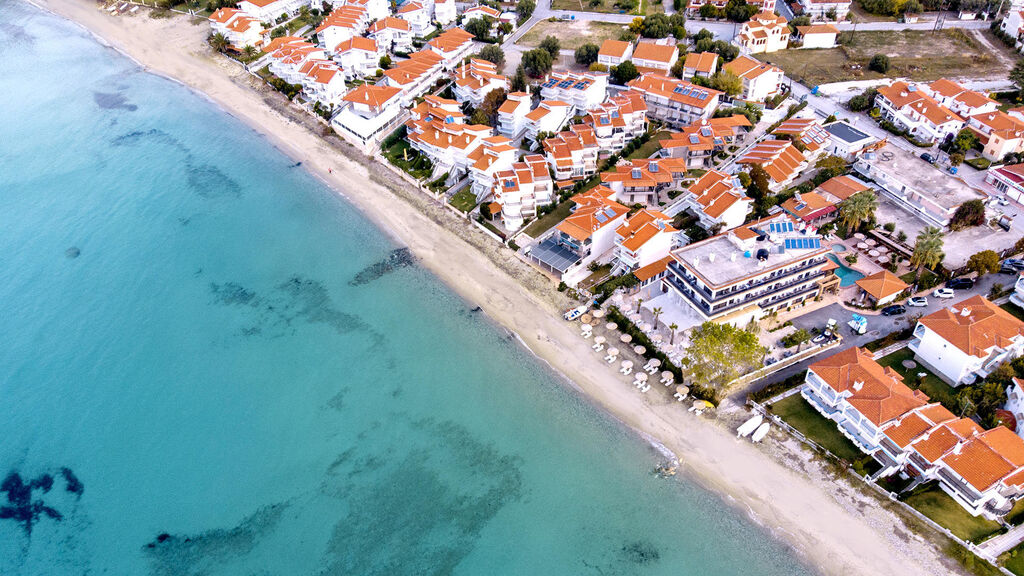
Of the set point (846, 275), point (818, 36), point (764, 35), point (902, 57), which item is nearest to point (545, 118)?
point (846, 275)

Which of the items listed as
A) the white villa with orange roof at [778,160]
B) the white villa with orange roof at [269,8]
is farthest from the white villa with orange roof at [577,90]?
the white villa with orange roof at [269,8]

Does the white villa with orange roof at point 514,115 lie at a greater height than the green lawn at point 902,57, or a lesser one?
lesser

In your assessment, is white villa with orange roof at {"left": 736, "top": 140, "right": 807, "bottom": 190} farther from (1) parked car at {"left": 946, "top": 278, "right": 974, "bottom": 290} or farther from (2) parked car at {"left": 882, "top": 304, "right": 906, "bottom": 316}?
(2) parked car at {"left": 882, "top": 304, "right": 906, "bottom": 316}

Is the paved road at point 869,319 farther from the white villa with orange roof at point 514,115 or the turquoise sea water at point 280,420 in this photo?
the white villa with orange roof at point 514,115

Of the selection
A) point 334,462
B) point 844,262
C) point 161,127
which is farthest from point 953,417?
point 161,127

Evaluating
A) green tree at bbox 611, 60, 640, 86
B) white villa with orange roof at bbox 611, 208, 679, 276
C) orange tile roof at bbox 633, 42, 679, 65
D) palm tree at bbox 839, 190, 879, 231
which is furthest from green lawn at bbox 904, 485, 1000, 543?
orange tile roof at bbox 633, 42, 679, 65

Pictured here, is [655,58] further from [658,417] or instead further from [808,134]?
[658,417]

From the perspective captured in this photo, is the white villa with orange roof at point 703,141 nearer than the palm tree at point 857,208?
No

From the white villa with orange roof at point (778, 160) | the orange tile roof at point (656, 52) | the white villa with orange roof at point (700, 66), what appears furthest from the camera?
the orange tile roof at point (656, 52)
